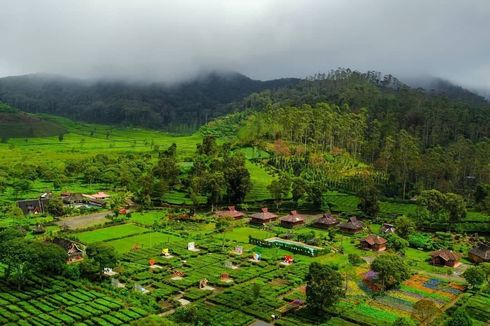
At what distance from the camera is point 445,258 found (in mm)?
59688

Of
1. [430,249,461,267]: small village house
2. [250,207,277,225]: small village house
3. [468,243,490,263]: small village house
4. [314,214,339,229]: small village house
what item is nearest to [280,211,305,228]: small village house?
[250,207,277,225]: small village house

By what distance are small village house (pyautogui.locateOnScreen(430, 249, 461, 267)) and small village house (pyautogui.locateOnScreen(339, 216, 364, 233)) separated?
15.1 metres

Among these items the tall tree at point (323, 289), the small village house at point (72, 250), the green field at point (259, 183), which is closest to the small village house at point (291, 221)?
the green field at point (259, 183)

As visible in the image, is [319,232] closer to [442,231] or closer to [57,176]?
[442,231]

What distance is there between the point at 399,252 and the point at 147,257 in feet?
110

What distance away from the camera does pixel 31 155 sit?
14225 centimetres

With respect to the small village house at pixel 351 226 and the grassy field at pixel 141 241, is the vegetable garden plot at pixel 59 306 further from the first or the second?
the small village house at pixel 351 226

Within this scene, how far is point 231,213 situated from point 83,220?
24.9 metres

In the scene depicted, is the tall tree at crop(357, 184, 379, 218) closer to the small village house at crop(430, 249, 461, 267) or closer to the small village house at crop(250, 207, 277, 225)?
the small village house at crop(250, 207, 277, 225)

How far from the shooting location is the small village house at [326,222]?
7781 cm

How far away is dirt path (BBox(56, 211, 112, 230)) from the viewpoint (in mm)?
74688

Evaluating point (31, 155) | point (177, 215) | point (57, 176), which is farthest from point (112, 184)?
point (31, 155)

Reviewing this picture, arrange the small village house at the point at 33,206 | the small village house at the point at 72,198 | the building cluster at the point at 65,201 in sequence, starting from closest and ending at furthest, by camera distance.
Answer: the small village house at the point at 33,206 → the building cluster at the point at 65,201 → the small village house at the point at 72,198

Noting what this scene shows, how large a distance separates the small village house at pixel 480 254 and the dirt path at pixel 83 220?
55.6m
